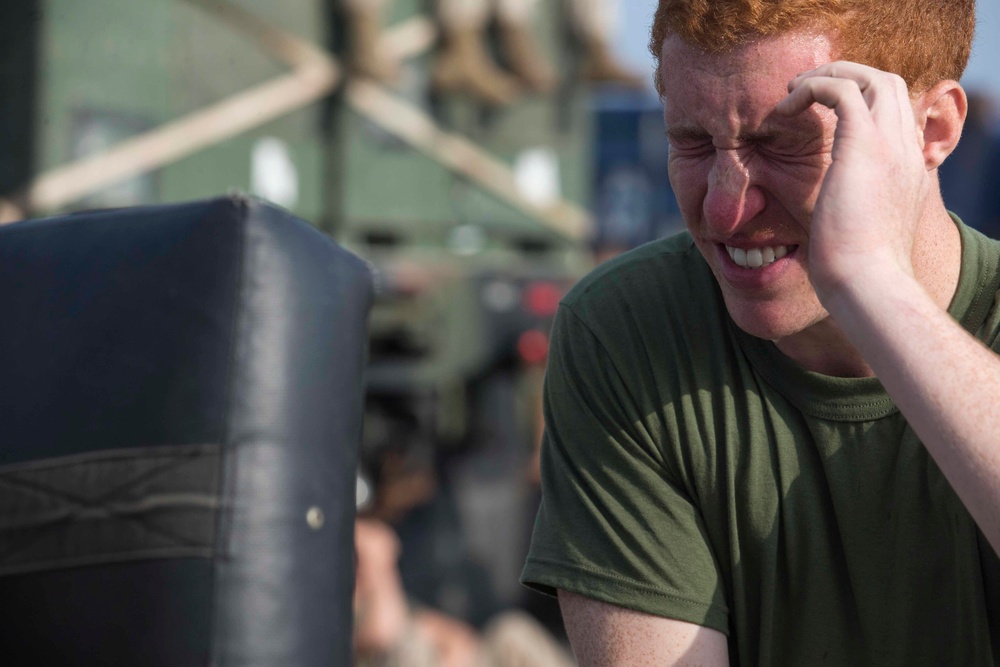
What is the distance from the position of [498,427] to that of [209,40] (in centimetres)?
192

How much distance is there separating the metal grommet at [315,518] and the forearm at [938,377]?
0.77 m

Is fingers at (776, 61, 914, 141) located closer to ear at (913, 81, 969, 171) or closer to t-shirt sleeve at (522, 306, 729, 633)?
ear at (913, 81, 969, 171)

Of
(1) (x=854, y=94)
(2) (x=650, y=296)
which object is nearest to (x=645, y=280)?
(2) (x=650, y=296)

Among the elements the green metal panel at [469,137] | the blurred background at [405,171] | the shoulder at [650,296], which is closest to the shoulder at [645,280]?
the shoulder at [650,296]

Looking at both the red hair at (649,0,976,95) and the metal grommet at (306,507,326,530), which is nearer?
the red hair at (649,0,976,95)

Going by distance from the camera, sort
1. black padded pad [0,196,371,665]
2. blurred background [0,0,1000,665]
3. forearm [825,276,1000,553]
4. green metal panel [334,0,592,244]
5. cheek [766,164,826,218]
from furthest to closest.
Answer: green metal panel [334,0,592,244], blurred background [0,0,1000,665], black padded pad [0,196,371,665], cheek [766,164,826,218], forearm [825,276,1000,553]

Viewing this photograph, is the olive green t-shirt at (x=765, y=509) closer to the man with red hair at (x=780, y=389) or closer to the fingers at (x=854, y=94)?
the man with red hair at (x=780, y=389)

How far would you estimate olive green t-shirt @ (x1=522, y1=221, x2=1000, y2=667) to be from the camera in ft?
5.41

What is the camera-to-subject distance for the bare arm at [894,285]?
1.40 metres

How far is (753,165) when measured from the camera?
5.23 feet

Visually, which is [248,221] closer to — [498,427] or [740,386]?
[740,386]

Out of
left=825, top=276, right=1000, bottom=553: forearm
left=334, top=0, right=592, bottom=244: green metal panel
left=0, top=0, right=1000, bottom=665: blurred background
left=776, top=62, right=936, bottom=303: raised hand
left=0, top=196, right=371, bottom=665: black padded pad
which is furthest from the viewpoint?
left=334, top=0, right=592, bottom=244: green metal panel

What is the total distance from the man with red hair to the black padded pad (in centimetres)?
32

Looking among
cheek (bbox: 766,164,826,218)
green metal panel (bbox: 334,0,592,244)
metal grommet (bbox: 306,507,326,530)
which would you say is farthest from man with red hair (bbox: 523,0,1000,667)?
green metal panel (bbox: 334,0,592,244)
